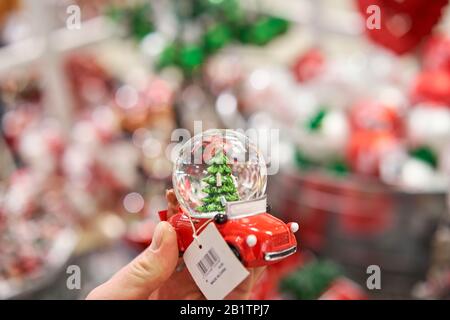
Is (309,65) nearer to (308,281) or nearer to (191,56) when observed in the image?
(191,56)

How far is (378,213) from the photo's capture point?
69.4 inches

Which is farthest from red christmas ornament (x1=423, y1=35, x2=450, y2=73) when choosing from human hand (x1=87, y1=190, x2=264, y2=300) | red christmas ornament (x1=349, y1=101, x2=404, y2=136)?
human hand (x1=87, y1=190, x2=264, y2=300)

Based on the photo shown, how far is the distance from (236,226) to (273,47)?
6.02ft

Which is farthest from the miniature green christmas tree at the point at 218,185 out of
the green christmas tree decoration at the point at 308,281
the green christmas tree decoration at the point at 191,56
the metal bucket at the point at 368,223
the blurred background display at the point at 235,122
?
the green christmas tree decoration at the point at 191,56

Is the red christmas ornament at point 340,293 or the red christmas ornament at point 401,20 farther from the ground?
the red christmas ornament at point 401,20

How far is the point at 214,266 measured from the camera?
22.4 inches

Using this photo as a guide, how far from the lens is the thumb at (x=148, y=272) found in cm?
61

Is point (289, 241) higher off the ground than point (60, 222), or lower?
higher

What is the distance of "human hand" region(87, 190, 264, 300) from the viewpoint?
24.1 inches

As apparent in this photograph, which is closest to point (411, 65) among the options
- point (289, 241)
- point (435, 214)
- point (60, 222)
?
point (435, 214)

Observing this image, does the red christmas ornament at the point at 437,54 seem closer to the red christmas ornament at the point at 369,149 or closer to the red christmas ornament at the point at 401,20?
the red christmas ornament at the point at 369,149

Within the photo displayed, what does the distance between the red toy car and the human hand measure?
14 mm

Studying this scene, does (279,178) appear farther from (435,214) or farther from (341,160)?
(435,214)

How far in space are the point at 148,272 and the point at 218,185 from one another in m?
0.11
